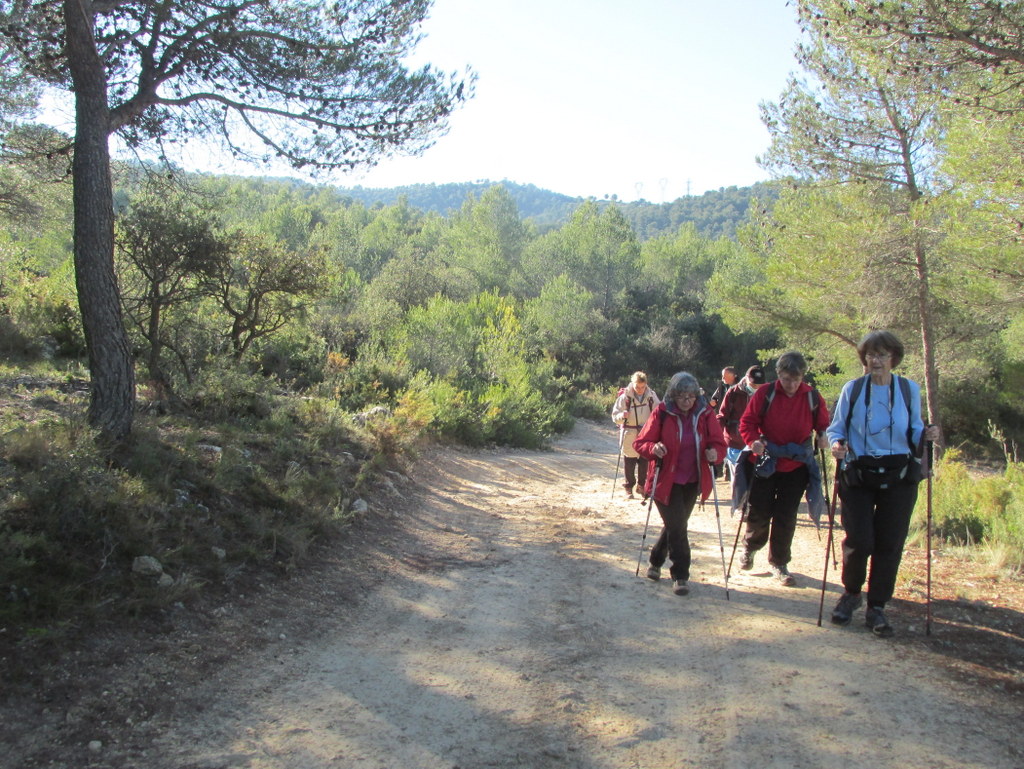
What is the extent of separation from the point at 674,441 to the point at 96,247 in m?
5.32

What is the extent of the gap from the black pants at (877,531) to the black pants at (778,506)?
A: 38.0 inches

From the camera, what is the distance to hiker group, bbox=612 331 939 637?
486 centimetres

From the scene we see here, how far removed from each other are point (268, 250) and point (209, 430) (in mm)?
3643

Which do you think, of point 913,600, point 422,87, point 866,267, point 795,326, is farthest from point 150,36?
point 795,326

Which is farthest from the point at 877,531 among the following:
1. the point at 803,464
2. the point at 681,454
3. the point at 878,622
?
the point at 681,454

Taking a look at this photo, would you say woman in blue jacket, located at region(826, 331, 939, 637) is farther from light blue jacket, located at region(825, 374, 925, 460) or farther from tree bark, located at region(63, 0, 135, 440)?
tree bark, located at region(63, 0, 135, 440)

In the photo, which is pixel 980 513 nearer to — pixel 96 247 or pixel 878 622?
pixel 878 622

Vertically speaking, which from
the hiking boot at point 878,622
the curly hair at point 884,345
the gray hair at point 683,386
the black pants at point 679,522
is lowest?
the hiking boot at point 878,622

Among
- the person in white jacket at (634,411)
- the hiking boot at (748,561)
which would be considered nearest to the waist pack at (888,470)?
the hiking boot at (748,561)

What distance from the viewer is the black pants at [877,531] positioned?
484cm

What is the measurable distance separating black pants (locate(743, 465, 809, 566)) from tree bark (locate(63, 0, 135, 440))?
5.59 meters

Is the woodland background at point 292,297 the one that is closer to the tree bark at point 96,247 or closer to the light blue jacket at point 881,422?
the tree bark at point 96,247

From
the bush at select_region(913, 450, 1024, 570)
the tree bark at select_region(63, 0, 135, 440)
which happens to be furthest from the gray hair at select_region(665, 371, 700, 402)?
the tree bark at select_region(63, 0, 135, 440)

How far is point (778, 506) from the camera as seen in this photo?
20.2 feet
